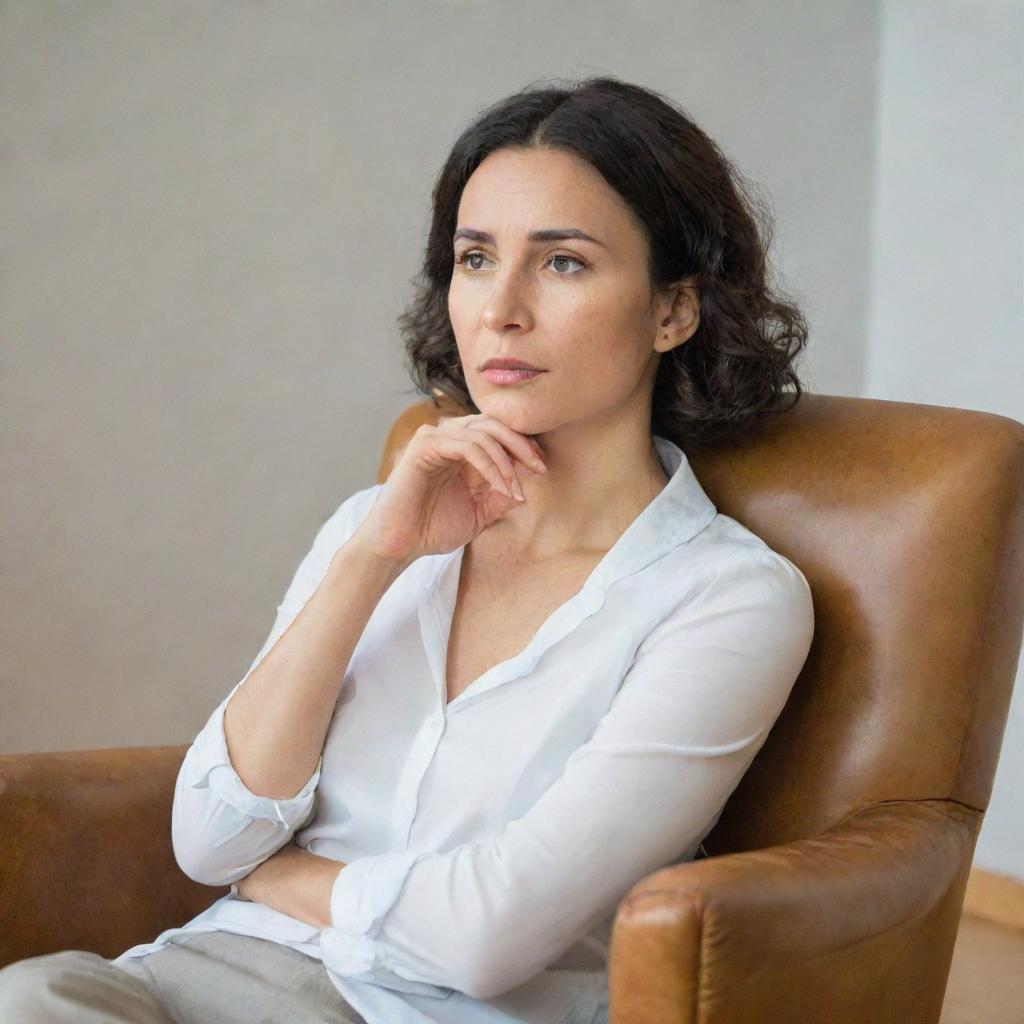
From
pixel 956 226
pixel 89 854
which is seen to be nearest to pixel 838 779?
pixel 89 854

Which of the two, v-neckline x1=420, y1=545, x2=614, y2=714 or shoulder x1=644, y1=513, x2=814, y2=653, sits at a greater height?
shoulder x1=644, y1=513, x2=814, y2=653

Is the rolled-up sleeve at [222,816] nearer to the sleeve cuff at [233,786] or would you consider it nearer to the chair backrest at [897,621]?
the sleeve cuff at [233,786]

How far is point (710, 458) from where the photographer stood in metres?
1.66

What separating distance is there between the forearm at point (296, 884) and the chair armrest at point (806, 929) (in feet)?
1.27

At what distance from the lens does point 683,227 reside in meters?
1.52

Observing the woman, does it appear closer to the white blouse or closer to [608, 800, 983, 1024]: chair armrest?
the white blouse

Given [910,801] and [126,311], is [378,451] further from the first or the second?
[910,801]

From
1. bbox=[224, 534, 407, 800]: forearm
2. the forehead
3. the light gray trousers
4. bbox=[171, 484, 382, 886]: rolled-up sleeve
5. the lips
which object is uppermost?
the forehead

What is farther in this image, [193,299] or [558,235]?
[193,299]

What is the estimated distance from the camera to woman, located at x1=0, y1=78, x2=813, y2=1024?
1.24m

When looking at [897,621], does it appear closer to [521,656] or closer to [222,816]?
[521,656]

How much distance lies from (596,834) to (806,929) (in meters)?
0.21

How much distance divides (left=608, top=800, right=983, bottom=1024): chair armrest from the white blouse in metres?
0.14

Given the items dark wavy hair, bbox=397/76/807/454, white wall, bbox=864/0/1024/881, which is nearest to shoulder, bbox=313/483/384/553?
dark wavy hair, bbox=397/76/807/454
